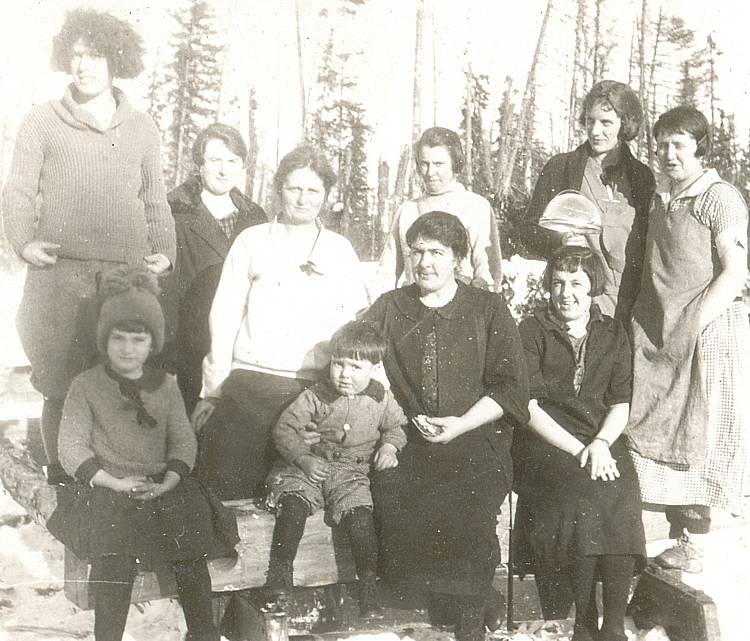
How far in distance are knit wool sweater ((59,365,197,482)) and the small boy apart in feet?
1.13

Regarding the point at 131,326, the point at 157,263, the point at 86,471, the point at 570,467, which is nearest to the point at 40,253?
the point at 157,263

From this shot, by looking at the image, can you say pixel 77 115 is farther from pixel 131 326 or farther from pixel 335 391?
pixel 335 391

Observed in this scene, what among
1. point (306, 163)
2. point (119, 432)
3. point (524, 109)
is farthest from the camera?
point (524, 109)

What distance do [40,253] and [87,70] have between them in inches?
28.4

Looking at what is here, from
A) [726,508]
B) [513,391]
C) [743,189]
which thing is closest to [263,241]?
[513,391]

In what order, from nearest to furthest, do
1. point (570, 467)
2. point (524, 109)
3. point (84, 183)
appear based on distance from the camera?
point (570, 467)
point (84, 183)
point (524, 109)

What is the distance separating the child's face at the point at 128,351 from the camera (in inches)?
106

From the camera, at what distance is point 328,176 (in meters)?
3.16

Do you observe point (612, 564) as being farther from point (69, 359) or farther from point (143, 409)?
point (69, 359)

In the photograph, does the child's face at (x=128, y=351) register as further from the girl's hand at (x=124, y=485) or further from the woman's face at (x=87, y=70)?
the woman's face at (x=87, y=70)

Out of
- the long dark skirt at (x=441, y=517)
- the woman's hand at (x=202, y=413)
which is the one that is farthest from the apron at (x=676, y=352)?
the woman's hand at (x=202, y=413)

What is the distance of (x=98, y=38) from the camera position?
311 centimetres

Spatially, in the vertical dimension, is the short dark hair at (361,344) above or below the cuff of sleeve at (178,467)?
above

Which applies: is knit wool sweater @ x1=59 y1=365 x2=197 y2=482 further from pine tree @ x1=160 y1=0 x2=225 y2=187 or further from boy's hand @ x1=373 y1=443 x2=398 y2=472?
pine tree @ x1=160 y1=0 x2=225 y2=187
